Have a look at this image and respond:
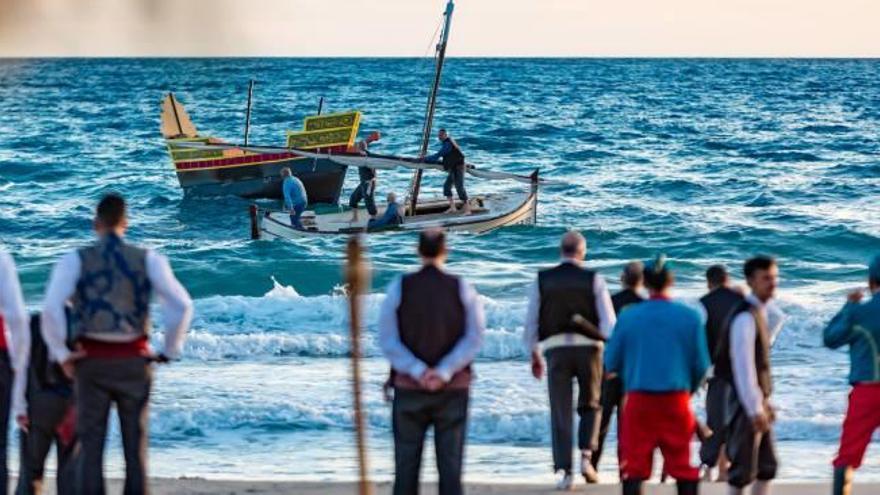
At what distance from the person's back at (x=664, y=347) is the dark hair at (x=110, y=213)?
7.83ft

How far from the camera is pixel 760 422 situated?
779 centimetres

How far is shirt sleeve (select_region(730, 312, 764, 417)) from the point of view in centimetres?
768

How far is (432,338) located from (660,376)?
1097mm

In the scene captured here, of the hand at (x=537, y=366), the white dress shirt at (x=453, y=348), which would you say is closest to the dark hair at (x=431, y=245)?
the white dress shirt at (x=453, y=348)

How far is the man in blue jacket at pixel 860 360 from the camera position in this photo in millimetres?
8180

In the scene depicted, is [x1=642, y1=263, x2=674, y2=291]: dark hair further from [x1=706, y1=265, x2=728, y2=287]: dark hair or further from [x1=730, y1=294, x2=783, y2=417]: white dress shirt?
[x1=706, y1=265, x2=728, y2=287]: dark hair

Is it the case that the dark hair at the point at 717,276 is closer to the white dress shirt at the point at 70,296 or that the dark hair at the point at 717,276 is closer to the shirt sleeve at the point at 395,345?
the shirt sleeve at the point at 395,345

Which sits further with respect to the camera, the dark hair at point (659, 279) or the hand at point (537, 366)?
the hand at point (537, 366)

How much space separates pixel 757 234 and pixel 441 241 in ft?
85.7

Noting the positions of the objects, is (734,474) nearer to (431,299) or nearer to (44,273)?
(431,299)

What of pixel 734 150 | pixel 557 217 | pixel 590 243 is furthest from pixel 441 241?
pixel 734 150

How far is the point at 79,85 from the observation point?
101m

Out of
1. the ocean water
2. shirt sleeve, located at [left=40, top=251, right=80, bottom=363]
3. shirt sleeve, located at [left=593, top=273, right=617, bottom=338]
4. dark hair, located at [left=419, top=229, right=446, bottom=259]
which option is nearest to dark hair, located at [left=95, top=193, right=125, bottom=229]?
shirt sleeve, located at [left=40, top=251, right=80, bottom=363]

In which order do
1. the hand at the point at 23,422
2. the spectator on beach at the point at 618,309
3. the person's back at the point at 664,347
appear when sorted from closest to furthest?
the hand at the point at 23,422 → the person's back at the point at 664,347 → the spectator on beach at the point at 618,309
